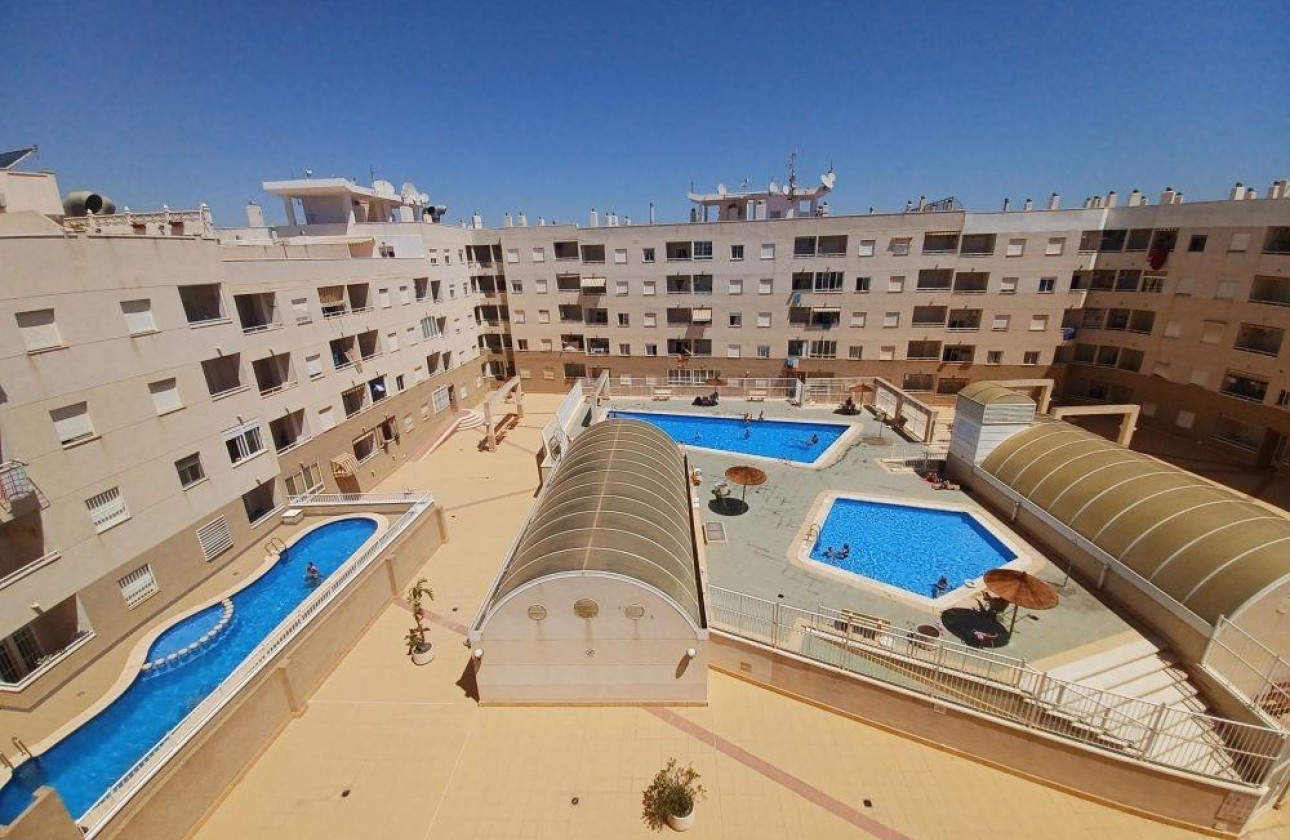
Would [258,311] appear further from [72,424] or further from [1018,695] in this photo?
[1018,695]

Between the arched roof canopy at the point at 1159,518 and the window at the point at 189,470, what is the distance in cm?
3457

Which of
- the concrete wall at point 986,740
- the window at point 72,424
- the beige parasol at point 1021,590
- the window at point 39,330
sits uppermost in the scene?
the window at point 39,330

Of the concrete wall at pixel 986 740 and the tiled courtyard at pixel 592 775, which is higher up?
the concrete wall at pixel 986 740

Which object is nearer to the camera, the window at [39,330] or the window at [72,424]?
the window at [39,330]

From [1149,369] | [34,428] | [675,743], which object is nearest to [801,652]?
[675,743]

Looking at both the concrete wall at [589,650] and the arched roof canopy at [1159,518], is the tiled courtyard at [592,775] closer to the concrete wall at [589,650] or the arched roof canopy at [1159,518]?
the concrete wall at [589,650]

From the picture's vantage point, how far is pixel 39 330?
15328mm

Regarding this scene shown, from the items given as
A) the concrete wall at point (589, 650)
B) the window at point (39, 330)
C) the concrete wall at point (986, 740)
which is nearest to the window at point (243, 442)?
the window at point (39, 330)

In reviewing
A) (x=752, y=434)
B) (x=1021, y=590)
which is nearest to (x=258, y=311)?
(x=752, y=434)

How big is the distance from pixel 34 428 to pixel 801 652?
23719 millimetres

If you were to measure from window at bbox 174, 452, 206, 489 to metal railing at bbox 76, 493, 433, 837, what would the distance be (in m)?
6.94

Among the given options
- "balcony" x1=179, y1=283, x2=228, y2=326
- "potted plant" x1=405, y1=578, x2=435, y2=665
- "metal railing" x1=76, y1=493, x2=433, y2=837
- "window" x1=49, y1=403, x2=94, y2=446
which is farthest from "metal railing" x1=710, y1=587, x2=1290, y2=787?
"balcony" x1=179, y1=283, x2=228, y2=326

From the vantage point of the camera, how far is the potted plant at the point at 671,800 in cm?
1265

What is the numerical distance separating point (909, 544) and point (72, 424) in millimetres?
30834
